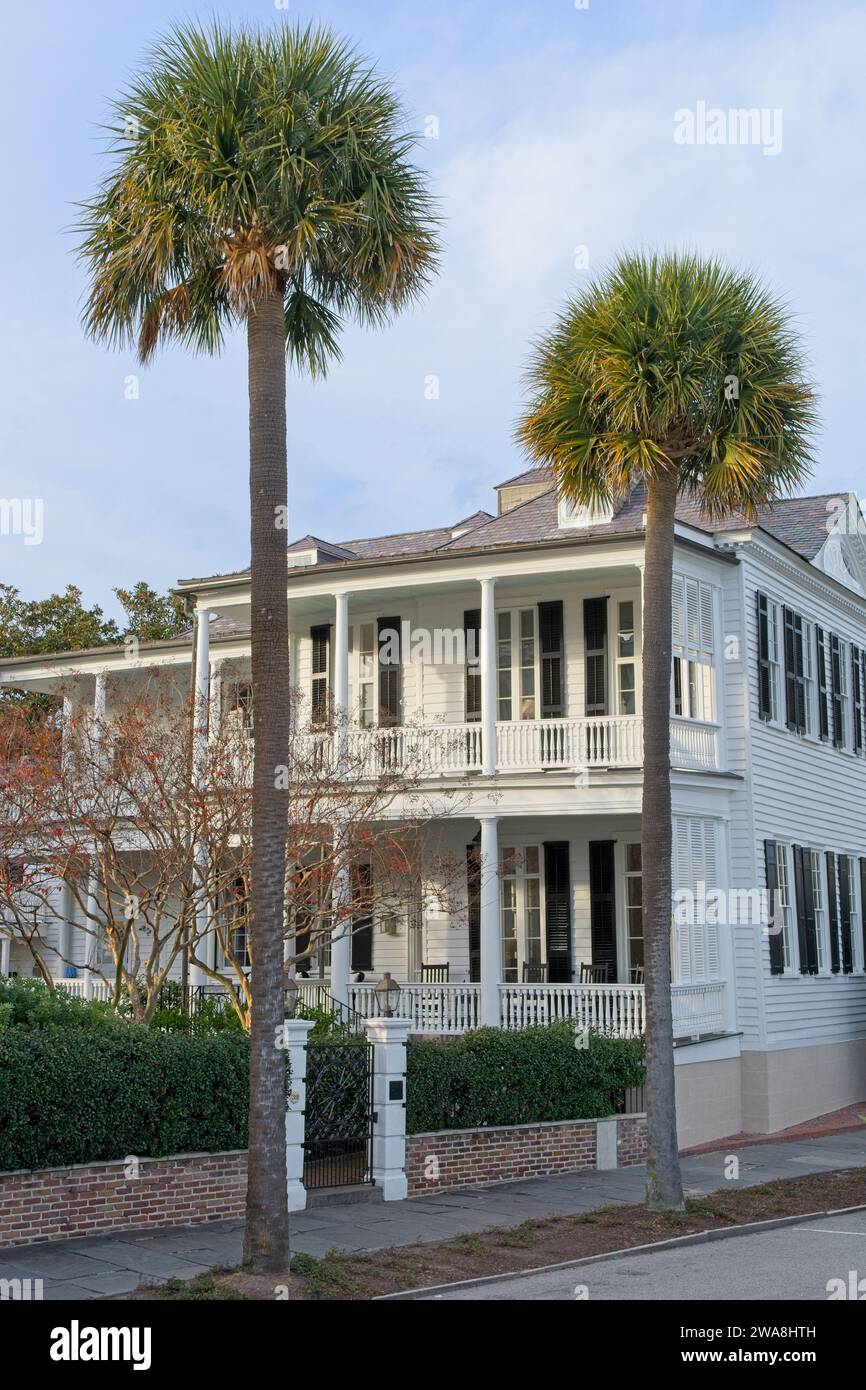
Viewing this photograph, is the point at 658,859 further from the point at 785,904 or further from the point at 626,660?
the point at 785,904

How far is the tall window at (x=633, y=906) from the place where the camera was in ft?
75.9

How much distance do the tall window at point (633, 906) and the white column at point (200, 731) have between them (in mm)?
6614

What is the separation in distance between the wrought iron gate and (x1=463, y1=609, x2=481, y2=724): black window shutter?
33.0 feet

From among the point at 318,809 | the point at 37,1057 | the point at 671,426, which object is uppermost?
the point at 671,426

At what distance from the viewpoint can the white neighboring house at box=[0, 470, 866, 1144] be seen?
21.3 m

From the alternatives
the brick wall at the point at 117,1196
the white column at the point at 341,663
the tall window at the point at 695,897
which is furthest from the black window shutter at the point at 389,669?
the brick wall at the point at 117,1196

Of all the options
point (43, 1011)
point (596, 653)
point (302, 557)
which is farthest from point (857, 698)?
Result: point (43, 1011)

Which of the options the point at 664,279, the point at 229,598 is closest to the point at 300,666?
the point at 229,598

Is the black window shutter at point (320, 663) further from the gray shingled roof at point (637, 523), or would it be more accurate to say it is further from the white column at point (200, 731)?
the gray shingled roof at point (637, 523)

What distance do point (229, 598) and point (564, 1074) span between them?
35.2 feet

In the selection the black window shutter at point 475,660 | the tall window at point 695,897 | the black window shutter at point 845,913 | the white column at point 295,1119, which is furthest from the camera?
the black window shutter at point 845,913

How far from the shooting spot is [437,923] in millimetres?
24172
